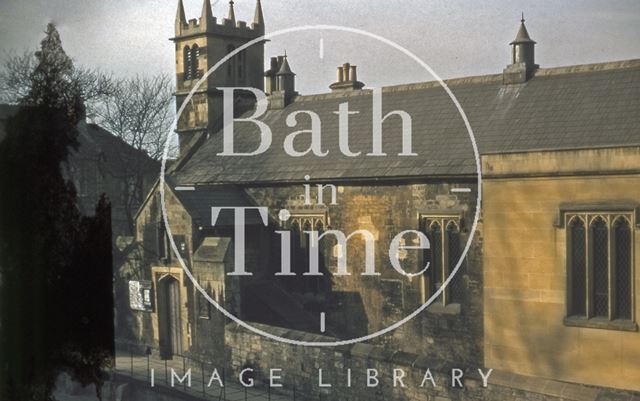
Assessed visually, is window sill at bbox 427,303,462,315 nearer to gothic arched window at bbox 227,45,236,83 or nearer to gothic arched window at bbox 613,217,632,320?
gothic arched window at bbox 613,217,632,320

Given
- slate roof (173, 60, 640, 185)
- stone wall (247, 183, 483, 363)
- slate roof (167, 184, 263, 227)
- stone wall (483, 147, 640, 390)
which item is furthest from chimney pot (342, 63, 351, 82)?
slate roof (167, 184, 263, 227)

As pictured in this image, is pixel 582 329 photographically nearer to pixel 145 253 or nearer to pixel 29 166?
pixel 145 253

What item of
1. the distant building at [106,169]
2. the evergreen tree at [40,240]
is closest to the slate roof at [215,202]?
the distant building at [106,169]

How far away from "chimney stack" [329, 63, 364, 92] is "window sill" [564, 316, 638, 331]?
3.06 m

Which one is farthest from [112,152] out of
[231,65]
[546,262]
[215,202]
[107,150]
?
[546,262]

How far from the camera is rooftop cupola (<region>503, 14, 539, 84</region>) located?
7.46 metres

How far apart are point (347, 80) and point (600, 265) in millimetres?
3037

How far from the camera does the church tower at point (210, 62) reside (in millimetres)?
8391

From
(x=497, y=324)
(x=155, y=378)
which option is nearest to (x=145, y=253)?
(x=155, y=378)

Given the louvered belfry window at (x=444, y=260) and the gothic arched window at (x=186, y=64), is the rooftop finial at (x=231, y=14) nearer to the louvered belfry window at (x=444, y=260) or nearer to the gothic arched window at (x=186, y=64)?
the gothic arched window at (x=186, y=64)

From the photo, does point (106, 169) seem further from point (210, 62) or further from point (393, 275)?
point (393, 275)

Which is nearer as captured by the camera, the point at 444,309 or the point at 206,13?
the point at 206,13

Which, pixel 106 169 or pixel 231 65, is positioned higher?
pixel 231 65

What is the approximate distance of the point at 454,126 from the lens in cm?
874
